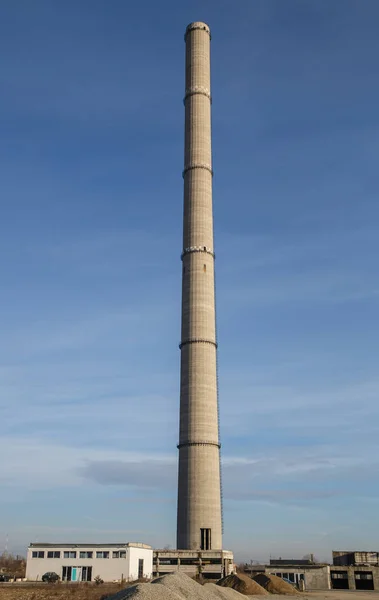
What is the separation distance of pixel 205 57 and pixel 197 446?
155 feet

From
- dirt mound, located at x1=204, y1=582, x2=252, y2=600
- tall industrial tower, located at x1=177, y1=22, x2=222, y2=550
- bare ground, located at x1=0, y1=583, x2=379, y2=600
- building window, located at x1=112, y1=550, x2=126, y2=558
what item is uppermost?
tall industrial tower, located at x1=177, y1=22, x2=222, y2=550

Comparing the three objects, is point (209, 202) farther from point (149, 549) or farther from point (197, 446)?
point (149, 549)

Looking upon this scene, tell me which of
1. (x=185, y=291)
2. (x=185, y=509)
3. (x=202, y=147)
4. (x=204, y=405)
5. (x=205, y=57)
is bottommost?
(x=185, y=509)

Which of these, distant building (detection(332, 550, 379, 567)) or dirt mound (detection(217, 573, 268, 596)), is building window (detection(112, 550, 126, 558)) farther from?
distant building (detection(332, 550, 379, 567))

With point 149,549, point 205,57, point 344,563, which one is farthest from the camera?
point 344,563

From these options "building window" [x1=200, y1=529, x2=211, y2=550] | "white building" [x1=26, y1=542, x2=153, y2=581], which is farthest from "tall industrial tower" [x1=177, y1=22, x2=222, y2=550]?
"white building" [x1=26, y1=542, x2=153, y2=581]

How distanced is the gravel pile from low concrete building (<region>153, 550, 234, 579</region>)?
78.6 feet

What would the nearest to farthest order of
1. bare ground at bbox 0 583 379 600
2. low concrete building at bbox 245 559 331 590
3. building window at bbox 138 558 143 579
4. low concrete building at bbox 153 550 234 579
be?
bare ground at bbox 0 583 379 600 → building window at bbox 138 558 143 579 → low concrete building at bbox 153 550 234 579 → low concrete building at bbox 245 559 331 590

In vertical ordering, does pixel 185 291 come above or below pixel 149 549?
above

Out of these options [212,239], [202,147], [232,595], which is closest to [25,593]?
[232,595]

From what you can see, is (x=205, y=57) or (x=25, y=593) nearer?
(x=25, y=593)

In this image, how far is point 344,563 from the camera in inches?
3637

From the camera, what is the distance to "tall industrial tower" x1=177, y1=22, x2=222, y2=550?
6200 cm

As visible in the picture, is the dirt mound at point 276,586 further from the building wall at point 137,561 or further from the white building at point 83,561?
the white building at point 83,561
